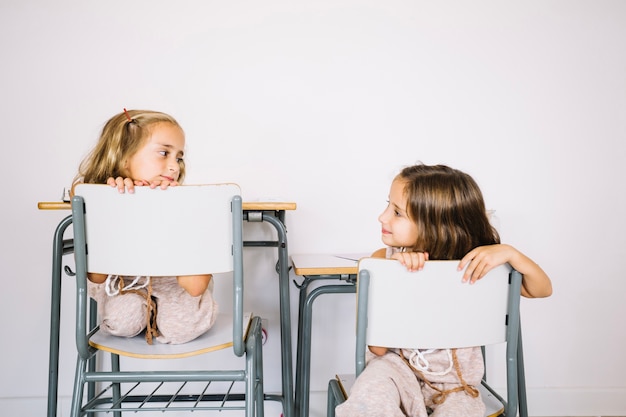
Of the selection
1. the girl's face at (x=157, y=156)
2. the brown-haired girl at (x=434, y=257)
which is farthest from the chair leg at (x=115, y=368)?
the brown-haired girl at (x=434, y=257)

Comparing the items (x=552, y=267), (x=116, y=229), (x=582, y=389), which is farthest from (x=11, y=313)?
(x=582, y=389)

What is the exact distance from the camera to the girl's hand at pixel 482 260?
2.87ft

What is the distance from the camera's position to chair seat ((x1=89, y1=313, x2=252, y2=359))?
1.06 m

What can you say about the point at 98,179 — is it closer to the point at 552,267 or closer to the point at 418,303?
the point at 418,303

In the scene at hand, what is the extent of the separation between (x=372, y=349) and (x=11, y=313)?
1612mm

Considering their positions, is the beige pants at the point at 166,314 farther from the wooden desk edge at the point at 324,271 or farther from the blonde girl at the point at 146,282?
the wooden desk edge at the point at 324,271

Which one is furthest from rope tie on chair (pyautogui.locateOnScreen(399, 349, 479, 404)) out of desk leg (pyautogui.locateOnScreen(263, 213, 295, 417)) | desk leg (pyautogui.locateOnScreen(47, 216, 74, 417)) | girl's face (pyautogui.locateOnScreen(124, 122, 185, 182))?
desk leg (pyautogui.locateOnScreen(47, 216, 74, 417))

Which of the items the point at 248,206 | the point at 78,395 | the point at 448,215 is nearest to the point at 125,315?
the point at 78,395

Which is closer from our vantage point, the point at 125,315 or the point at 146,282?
the point at 125,315

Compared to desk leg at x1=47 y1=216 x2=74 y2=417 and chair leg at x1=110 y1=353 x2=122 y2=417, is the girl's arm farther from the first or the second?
chair leg at x1=110 y1=353 x2=122 y2=417

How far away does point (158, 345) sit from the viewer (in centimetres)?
113

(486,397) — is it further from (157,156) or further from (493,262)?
(157,156)

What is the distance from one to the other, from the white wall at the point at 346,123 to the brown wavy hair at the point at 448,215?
863 mm

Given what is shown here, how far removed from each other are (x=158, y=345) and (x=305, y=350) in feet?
2.03
